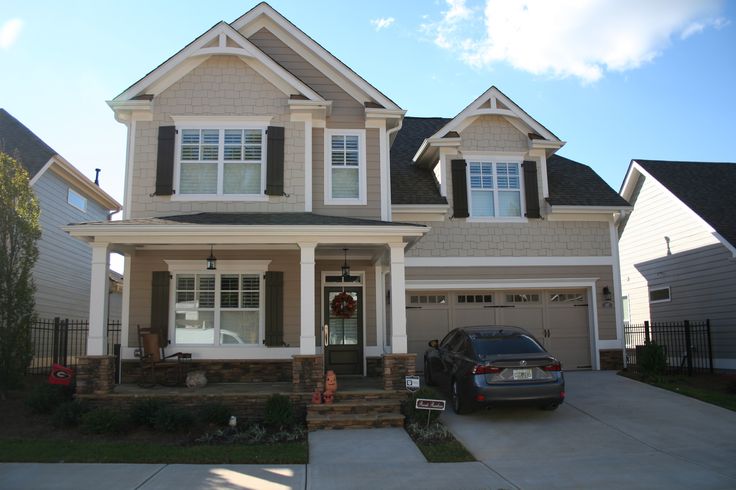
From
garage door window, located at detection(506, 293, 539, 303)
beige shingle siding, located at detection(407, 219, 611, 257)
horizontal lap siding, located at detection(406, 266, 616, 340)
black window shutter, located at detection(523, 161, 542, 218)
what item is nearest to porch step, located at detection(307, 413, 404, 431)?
horizontal lap siding, located at detection(406, 266, 616, 340)

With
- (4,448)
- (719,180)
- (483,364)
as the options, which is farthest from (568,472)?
(719,180)

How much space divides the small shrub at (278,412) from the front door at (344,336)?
3362 mm

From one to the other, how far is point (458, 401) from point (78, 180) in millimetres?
15320

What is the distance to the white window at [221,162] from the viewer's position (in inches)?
511

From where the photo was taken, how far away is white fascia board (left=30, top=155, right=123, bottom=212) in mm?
17706

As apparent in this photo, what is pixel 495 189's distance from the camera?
51.1ft

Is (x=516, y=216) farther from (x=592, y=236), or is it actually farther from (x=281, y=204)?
(x=281, y=204)

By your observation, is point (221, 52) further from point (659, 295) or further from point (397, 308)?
point (659, 295)

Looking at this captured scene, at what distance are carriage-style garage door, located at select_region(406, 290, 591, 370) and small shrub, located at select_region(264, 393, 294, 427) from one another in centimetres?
539

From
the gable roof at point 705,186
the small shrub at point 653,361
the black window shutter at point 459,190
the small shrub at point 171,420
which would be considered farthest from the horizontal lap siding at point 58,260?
the gable roof at point 705,186

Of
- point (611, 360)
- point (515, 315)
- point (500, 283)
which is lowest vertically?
point (611, 360)

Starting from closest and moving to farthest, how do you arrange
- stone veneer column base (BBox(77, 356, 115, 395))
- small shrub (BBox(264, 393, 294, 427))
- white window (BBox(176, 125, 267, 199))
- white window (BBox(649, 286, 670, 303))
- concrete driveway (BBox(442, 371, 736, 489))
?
concrete driveway (BBox(442, 371, 736, 489)) → small shrub (BBox(264, 393, 294, 427)) → stone veneer column base (BBox(77, 356, 115, 395)) → white window (BBox(176, 125, 267, 199)) → white window (BBox(649, 286, 670, 303))

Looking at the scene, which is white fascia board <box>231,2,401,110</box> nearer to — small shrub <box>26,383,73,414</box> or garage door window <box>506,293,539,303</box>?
garage door window <box>506,293,539,303</box>

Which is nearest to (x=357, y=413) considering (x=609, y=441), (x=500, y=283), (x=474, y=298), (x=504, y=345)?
(x=504, y=345)
